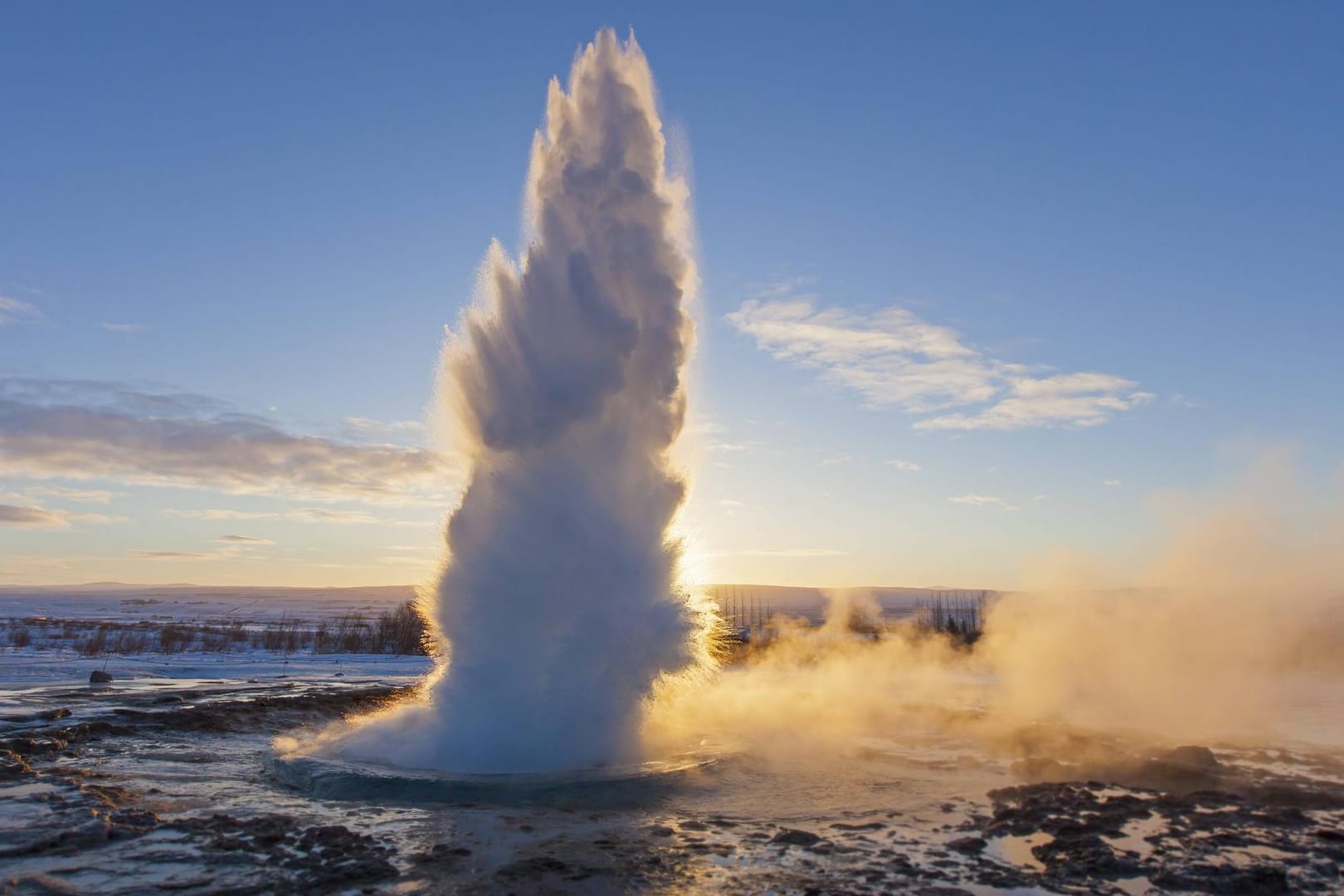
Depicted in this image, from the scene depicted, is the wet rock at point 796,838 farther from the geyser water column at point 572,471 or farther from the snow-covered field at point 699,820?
the geyser water column at point 572,471

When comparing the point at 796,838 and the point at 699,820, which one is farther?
the point at 699,820

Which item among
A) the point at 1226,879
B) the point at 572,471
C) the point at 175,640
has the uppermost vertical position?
the point at 572,471

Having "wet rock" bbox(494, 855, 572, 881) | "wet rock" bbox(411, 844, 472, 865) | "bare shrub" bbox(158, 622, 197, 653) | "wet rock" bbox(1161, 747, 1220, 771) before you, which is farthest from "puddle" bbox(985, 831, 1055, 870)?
"bare shrub" bbox(158, 622, 197, 653)

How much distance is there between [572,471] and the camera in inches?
584

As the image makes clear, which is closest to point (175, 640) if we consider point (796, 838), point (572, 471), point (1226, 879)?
point (572, 471)

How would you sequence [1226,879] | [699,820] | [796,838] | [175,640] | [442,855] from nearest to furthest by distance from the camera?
[1226,879]
[442,855]
[796,838]
[699,820]
[175,640]

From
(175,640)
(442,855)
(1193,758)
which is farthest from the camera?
(175,640)

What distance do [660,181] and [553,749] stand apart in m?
10.3

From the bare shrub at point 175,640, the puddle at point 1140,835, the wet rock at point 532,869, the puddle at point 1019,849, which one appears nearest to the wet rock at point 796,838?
the puddle at point 1019,849

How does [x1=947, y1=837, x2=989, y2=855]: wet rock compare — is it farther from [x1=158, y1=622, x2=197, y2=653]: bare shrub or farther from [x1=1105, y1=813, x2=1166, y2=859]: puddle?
[x1=158, y1=622, x2=197, y2=653]: bare shrub

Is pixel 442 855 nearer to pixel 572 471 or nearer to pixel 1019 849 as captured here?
pixel 1019 849

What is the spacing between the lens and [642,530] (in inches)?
579

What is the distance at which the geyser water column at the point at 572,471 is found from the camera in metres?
13.6

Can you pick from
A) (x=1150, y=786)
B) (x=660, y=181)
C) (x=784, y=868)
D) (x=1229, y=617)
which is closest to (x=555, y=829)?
(x=784, y=868)
